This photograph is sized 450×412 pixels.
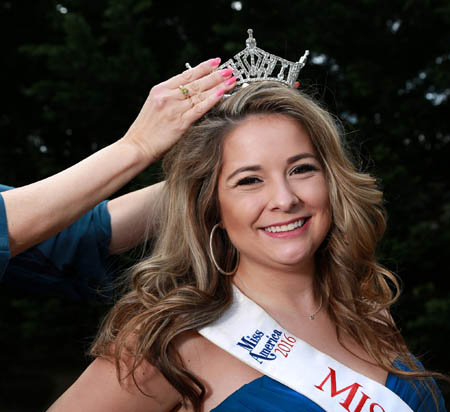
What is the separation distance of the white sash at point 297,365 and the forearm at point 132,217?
1.47 feet

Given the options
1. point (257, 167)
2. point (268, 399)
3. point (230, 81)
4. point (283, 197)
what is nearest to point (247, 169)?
point (257, 167)

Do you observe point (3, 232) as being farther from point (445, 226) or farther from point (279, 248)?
point (445, 226)

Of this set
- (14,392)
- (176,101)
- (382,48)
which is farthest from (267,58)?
(14,392)

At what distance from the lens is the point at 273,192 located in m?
1.79

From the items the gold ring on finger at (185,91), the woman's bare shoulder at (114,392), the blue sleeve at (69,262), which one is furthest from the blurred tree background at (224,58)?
the woman's bare shoulder at (114,392)

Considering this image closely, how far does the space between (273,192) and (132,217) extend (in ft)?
1.84

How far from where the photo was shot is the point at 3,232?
1.48 m

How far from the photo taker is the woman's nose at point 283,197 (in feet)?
5.78

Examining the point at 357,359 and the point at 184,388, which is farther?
the point at 357,359

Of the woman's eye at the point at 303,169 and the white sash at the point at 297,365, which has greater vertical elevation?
the woman's eye at the point at 303,169

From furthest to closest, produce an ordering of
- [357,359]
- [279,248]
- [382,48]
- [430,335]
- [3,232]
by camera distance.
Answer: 1. [382,48]
2. [430,335]
3. [357,359]
4. [279,248]
5. [3,232]

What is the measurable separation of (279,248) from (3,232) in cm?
82

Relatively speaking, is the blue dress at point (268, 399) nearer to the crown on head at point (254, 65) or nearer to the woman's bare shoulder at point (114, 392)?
the woman's bare shoulder at point (114, 392)

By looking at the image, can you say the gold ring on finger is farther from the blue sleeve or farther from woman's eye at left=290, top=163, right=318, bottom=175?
the blue sleeve
